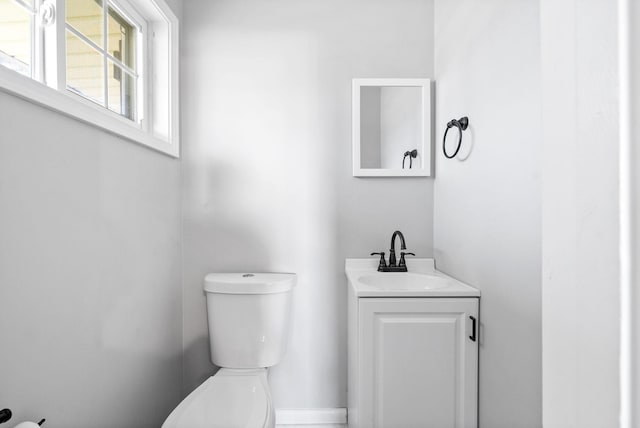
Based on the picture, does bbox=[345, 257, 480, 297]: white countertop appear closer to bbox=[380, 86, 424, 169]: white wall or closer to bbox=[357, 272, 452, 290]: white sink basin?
bbox=[357, 272, 452, 290]: white sink basin

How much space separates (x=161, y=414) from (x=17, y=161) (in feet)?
4.17

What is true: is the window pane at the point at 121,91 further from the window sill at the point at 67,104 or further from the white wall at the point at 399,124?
the white wall at the point at 399,124

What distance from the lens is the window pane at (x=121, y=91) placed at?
1.35 metres

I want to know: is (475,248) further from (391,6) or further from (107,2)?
(107,2)

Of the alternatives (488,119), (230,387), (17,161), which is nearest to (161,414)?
(230,387)

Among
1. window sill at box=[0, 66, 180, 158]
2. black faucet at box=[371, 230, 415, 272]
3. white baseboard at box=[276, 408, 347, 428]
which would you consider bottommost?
white baseboard at box=[276, 408, 347, 428]

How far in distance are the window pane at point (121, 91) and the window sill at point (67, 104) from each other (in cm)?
21

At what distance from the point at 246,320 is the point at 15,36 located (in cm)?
129

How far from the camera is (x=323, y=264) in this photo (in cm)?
173

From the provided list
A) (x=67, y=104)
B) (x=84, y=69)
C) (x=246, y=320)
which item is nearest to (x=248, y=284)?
(x=246, y=320)

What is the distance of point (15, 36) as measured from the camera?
0.92 m

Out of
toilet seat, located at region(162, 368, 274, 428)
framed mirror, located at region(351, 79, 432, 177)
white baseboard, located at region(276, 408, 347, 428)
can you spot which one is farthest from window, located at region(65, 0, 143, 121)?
white baseboard, located at region(276, 408, 347, 428)

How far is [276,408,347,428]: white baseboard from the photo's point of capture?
66.8 inches

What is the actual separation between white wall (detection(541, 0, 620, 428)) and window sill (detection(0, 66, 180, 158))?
1.08 metres
